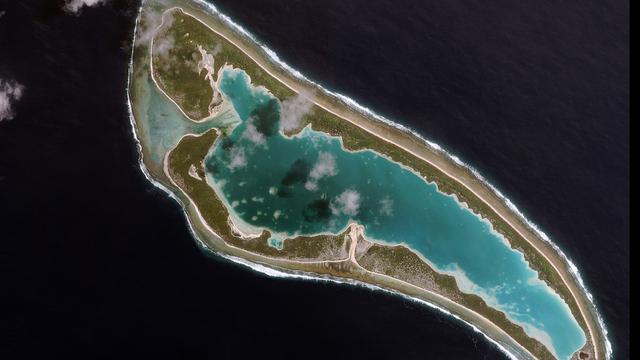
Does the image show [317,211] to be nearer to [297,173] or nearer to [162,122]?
[297,173]

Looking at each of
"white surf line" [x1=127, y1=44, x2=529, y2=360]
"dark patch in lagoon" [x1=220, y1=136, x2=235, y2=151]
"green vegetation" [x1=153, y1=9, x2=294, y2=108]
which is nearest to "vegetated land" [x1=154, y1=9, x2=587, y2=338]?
"green vegetation" [x1=153, y1=9, x2=294, y2=108]

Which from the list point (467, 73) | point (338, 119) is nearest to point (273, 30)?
point (338, 119)

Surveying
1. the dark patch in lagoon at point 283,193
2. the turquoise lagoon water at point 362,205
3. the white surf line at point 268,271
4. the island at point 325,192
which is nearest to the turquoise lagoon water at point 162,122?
the island at point 325,192

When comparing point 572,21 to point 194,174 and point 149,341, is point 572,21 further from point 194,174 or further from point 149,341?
point 149,341

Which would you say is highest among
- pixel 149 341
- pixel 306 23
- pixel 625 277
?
pixel 306 23

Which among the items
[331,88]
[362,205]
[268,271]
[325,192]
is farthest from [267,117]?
[268,271]

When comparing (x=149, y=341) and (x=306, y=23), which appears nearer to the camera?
(x=149, y=341)

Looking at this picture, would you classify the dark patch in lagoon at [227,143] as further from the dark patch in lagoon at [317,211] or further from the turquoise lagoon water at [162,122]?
the dark patch in lagoon at [317,211]
